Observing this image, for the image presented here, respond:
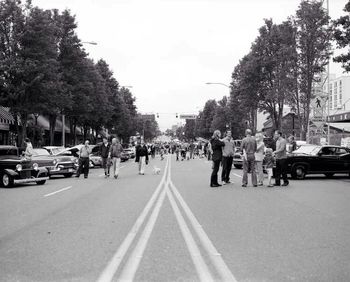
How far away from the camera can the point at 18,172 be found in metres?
16.8

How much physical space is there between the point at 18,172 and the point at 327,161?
1276cm

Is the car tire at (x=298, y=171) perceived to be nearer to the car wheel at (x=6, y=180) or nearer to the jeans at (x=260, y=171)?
the jeans at (x=260, y=171)

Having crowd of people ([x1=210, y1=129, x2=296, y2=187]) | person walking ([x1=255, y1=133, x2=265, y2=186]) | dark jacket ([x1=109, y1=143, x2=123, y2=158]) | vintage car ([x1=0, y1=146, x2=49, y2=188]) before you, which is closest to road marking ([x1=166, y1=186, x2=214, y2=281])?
crowd of people ([x1=210, y1=129, x2=296, y2=187])

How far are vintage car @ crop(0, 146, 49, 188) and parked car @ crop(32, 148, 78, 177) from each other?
2.91 m

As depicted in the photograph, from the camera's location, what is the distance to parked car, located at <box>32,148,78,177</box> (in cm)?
2070

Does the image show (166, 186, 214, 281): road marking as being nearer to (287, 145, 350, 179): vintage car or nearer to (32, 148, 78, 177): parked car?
(287, 145, 350, 179): vintage car

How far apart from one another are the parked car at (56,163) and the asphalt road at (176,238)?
26.8ft

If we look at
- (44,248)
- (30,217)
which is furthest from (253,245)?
(30,217)

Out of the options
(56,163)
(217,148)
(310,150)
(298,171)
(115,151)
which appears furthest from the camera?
(56,163)

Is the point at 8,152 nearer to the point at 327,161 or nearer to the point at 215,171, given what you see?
the point at 215,171

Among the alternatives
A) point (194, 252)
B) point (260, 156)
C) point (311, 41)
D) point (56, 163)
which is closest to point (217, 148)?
point (260, 156)

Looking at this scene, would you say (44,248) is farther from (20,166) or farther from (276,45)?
(276,45)

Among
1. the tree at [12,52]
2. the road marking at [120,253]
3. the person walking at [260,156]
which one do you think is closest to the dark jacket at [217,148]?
the person walking at [260,156]

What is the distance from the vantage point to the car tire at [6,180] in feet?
54.6
